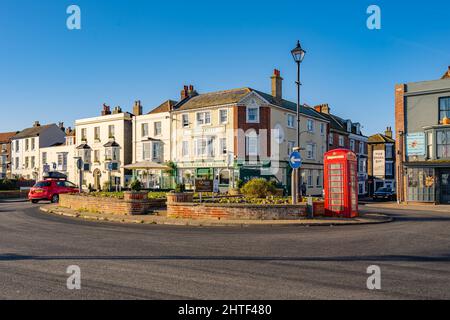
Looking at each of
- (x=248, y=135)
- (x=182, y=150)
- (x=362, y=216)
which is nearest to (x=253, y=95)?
(x=248, y=135)

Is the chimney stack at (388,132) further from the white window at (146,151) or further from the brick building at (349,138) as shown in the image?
the white window at (146,151)

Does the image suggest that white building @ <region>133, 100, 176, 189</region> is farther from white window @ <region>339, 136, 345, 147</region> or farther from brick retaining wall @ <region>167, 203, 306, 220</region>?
brick retaining wall @ <region>167, 203, 306, 220</region>

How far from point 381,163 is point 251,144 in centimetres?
2664

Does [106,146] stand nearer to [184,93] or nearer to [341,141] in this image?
[184,93]

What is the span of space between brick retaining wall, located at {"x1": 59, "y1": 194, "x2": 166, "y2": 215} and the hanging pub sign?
3.98m

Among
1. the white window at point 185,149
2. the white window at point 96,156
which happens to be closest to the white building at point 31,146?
the white window at point 96,156

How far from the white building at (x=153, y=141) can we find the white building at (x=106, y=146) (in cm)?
208

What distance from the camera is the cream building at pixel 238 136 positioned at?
3953cm

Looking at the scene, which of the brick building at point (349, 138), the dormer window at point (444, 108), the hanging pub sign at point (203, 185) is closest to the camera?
the hanging pub sign at point (203, 185)

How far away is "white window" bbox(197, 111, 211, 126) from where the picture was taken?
137ft

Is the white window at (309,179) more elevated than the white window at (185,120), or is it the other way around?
the white window at (185,120)

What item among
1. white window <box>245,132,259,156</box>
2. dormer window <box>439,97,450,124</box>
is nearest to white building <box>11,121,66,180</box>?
white window <box>245,132,259,156</box>

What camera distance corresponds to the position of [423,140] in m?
31.0

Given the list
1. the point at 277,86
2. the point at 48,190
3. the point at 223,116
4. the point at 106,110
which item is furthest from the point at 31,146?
the point at 277,86
